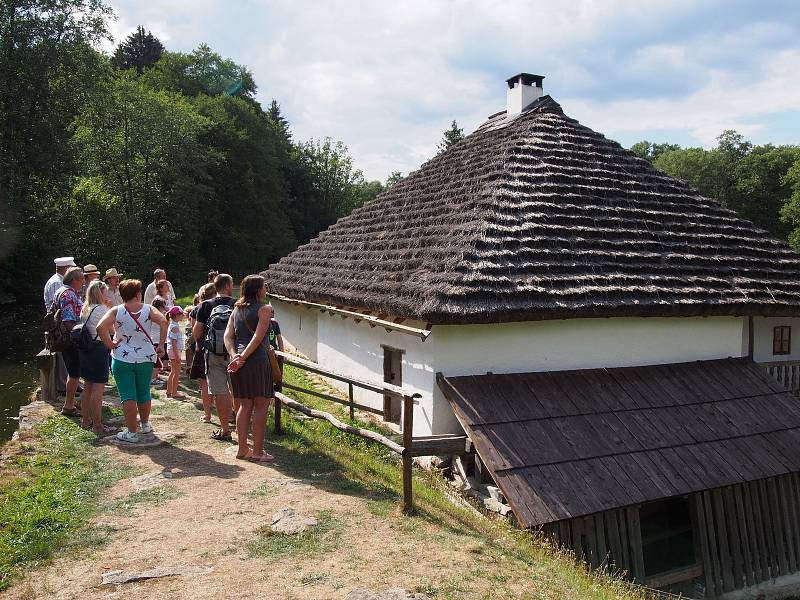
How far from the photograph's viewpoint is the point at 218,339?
6.88m

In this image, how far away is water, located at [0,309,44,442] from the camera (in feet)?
36.1

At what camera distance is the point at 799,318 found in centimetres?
1113

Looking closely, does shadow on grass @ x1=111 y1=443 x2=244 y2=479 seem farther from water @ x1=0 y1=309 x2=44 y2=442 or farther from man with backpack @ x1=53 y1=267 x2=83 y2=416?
water @ x1=0 y1=309 x2=44 y2=442

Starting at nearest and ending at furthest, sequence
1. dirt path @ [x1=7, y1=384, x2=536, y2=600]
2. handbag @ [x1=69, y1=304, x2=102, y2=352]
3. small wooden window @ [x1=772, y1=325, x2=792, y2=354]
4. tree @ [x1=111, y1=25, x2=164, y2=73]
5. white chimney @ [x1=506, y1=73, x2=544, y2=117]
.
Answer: dirt path @ [x1=7, y1=384, x2=536, y2=600]
handbag @ [x1=69, y1=304, x2=102, y2=352]
small wooden window @ [x1=772, y1=325, x2=792, y2=354]
white chimney @ [x1=506, y1=73, x2=544, y2=117]
tree @ [x1=111, y1=25, x2=164, y2=73]

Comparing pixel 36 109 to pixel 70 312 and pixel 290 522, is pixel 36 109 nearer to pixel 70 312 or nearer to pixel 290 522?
pixel 70 312

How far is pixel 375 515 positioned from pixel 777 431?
6342 mm

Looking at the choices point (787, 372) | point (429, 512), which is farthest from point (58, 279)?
point (787, 372)

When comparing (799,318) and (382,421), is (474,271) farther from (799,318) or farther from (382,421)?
(799,318)

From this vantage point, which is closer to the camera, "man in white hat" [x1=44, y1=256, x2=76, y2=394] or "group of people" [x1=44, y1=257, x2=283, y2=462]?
"group of people" [x1=44, y1=257, x2=283, y2=462]

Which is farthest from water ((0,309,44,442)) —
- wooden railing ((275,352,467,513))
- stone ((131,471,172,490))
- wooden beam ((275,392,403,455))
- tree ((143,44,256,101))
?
tree ((143,44,256,101))

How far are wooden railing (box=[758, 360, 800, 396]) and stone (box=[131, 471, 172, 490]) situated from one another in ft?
31.3

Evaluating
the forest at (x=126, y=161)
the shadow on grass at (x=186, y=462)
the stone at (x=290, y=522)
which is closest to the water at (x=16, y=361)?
the forest at (x=126, y=161)

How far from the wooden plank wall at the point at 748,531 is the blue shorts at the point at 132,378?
265 inches

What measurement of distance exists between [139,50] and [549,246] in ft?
173
